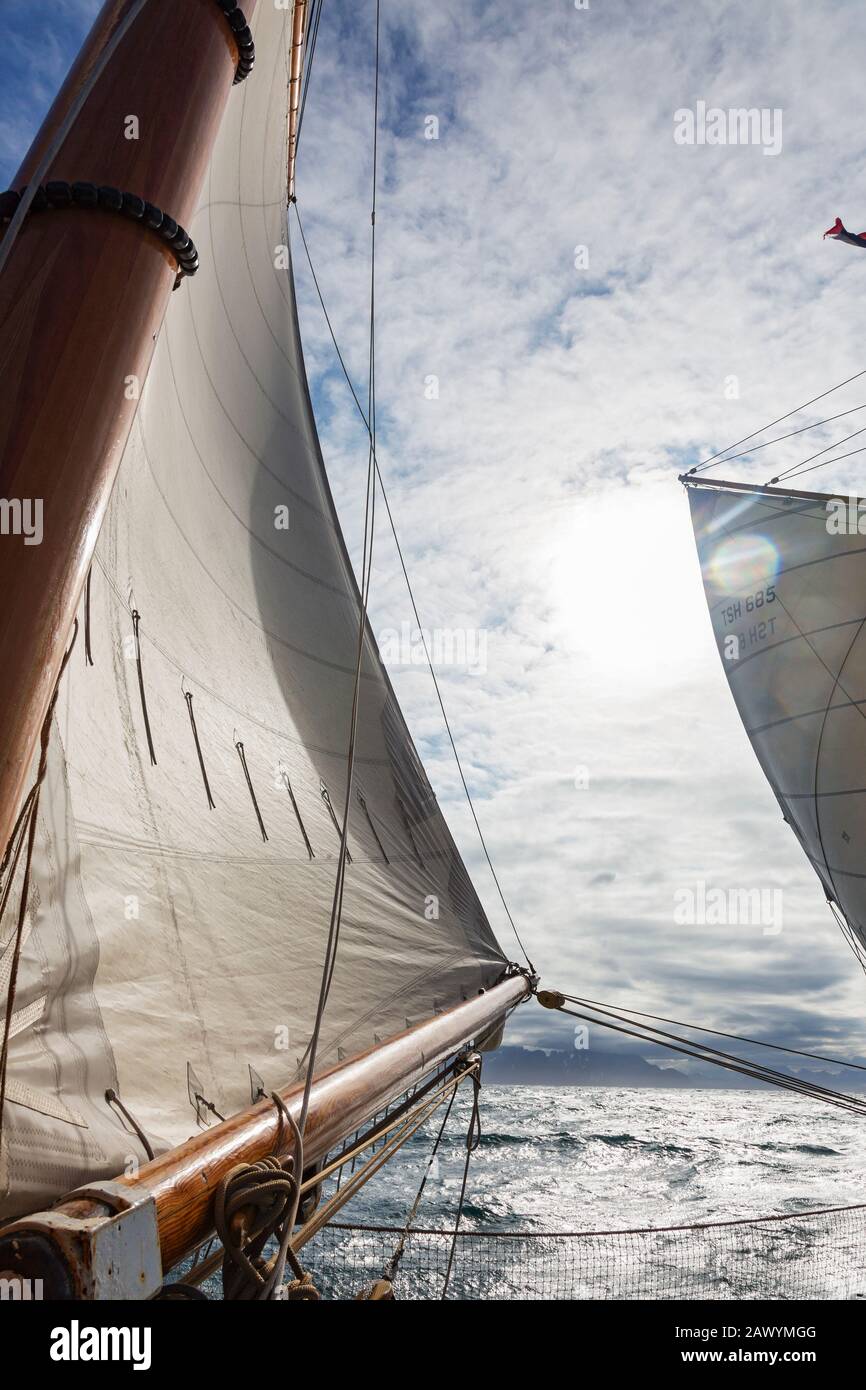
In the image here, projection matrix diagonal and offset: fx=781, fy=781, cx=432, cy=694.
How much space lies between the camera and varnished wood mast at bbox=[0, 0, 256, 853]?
1.22m

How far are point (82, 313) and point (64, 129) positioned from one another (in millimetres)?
421

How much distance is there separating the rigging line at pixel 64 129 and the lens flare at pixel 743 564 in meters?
14.6

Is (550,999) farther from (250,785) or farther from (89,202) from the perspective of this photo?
(89,202)

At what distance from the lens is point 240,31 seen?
197cm

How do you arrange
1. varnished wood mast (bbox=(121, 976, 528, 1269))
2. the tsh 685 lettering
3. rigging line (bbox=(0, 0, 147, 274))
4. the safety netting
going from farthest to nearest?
1. the tsh 685 lettering
2. the safety netting
3. varnished wood mast (bbox=(121, 976, 528, 1269))
4. rigging line (bbox=(0, 0, 147, 274))

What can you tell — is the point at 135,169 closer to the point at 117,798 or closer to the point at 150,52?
the point at 150,52

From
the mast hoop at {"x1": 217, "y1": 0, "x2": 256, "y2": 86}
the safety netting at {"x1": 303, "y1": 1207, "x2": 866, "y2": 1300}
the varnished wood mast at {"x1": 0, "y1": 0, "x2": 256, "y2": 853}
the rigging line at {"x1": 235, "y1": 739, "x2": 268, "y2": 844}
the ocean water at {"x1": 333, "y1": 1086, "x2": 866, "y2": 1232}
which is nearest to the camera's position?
the varnished wood mast at {"x1": 0, "y1": 0, "x2": 256, "y2": 853}

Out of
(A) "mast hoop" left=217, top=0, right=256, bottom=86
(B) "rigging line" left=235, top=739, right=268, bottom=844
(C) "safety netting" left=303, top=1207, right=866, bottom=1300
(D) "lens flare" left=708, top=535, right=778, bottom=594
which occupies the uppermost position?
(D) "lens flare" left=708, top=535, right=778, bottom=594

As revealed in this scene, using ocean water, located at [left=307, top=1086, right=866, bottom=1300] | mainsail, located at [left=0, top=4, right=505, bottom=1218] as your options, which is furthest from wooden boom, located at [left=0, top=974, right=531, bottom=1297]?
ocean water, located at [left=307, top=1086, right=866, bottom=1300]

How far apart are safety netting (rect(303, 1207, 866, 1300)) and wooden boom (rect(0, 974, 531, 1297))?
37.7 ft

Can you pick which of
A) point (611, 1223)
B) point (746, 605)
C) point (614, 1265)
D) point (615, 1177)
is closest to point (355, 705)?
point (746, 605)

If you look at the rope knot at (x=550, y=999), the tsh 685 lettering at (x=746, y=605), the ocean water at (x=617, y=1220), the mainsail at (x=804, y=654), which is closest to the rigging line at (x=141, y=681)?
the rope knot at (x=550, y=999)

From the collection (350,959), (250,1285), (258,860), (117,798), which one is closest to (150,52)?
(117,798)

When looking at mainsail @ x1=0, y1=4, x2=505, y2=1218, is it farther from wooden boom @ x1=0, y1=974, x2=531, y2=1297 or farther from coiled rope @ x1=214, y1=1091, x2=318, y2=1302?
coiled rope @ x1=214, y1=1091, x2=318, y2=1302
